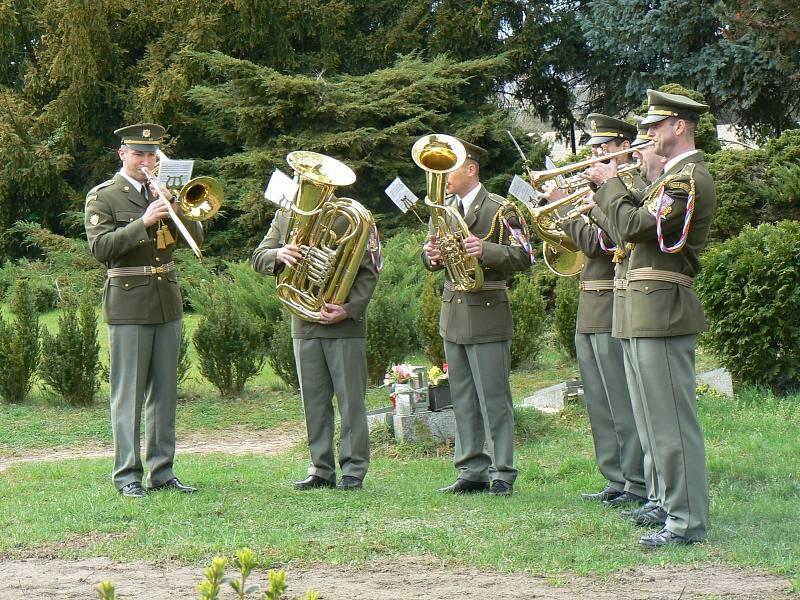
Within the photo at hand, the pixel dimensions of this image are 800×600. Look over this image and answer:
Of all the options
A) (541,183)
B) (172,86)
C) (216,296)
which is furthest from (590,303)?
(172,86)

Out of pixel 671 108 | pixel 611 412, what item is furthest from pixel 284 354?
pixel 671 108

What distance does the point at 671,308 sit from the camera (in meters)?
→ 5.40

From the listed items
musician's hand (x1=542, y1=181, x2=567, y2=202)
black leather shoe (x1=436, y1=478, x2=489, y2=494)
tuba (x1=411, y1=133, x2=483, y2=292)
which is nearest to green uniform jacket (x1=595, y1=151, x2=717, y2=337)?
musician's hand (x1=542, y1=181, x2=567, y2=202)

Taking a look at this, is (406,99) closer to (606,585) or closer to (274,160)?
(274,160)

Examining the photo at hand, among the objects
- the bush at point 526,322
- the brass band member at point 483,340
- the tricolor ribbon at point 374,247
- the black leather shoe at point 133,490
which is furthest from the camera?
the bush at point 526,322

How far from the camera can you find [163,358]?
7113mm

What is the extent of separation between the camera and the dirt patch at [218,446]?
9.08 metres

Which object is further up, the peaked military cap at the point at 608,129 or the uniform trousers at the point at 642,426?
the peaked military cap at the point at 608,129

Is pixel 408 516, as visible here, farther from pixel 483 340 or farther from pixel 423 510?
pixel 483 340

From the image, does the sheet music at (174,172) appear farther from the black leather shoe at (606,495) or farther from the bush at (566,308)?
the bush at (566,308)

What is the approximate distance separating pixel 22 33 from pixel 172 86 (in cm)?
457

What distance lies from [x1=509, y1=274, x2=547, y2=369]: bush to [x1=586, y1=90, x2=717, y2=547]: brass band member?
7095mm

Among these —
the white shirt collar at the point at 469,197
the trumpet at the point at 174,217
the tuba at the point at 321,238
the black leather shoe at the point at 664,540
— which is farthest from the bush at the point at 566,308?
the black leather shoe at the point at 664,540

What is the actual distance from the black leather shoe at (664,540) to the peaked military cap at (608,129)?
2410mm
